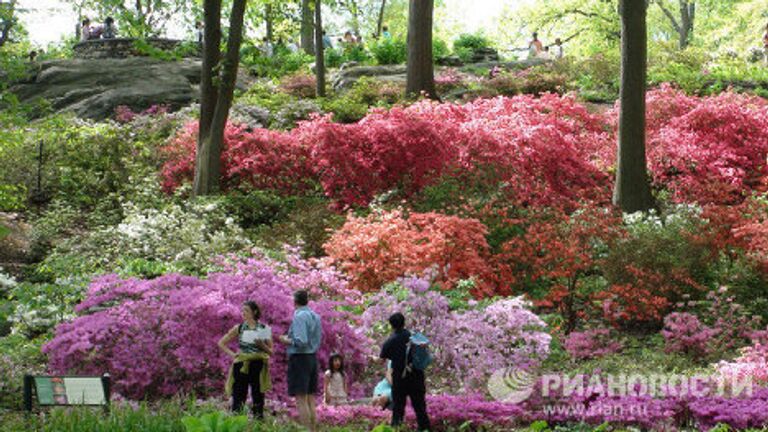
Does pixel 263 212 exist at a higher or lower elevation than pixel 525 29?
lower

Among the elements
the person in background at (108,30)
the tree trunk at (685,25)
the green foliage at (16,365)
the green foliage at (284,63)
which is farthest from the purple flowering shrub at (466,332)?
the tree trunk at (685,25)

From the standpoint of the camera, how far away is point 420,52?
75.6 ft

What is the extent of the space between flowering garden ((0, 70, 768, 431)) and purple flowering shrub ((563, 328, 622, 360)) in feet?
0.11

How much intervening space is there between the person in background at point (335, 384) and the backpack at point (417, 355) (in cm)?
156

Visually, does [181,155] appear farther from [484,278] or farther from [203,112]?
[484,278]

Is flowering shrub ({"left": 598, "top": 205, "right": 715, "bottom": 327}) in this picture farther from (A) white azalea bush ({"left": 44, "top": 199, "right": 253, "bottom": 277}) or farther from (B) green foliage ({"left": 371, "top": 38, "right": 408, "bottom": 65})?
(B) green foliage ({"left": 371, "top": 38, "right": 408, "bottom": 65})

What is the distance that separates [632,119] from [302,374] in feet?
32.5

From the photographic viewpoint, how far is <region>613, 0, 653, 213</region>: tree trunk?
16203 millimetres

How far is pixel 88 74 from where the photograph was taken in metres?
28.3

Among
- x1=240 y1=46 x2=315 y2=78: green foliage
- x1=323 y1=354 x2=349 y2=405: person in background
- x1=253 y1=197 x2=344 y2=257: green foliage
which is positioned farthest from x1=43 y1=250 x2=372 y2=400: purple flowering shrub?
x1=240 y1=46 x2=315 y2=78: green foliage

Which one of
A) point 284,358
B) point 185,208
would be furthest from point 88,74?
point 284,358

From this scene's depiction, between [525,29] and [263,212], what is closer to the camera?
[263,212]

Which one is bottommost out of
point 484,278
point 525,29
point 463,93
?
point 484,278

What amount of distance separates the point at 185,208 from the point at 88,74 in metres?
13.3
